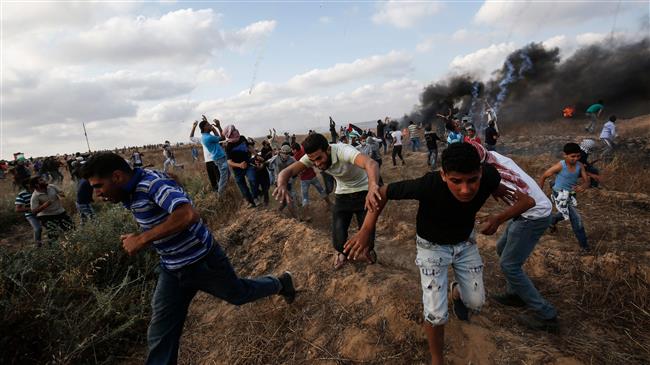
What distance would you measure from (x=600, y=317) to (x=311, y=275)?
2980 mm

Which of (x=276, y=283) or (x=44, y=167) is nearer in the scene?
(x=276, y=283)

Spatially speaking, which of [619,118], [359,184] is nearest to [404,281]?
[359,184]

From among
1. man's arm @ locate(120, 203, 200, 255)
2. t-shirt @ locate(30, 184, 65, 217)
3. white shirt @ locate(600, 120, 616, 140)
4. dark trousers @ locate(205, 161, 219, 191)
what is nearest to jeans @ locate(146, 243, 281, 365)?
man's arm @ locate(120, 203, 200, 255)

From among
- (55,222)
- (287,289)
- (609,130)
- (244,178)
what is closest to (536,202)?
(287,289)

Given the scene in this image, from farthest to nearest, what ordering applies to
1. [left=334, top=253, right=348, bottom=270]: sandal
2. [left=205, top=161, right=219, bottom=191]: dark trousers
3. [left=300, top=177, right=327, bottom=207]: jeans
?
[left=205, top=161, right=219, bottom=191]: dark trousers, [left=300, top=177, right=327, bottom=207]: jeans, [left=334, top=253, right=348, bottom=270]: sandal

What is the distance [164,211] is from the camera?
93.4 inches

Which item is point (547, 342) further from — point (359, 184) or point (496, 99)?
point (496, 99)

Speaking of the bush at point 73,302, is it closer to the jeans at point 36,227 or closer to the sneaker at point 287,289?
the sneaker at point 287,289

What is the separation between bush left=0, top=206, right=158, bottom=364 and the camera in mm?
3217

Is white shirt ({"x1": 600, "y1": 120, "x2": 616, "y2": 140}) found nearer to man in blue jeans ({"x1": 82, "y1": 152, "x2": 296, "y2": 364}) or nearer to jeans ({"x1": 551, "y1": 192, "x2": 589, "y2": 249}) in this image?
jeans ({"x1": 551, "y1": 192, "x2": 589, "y2": 249})

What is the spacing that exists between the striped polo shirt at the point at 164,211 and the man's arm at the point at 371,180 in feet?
4.17

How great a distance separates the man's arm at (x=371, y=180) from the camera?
224 cm

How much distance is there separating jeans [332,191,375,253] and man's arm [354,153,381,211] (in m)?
0.62

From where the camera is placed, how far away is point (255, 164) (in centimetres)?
681
